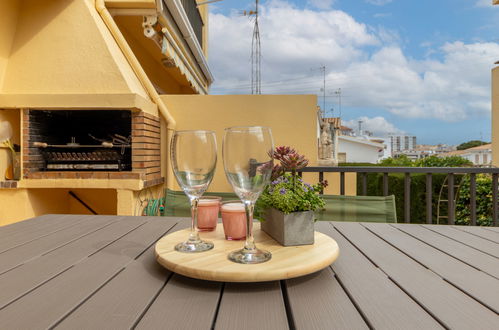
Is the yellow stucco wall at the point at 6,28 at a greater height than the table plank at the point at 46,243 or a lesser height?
greater

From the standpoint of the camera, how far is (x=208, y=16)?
9.45m

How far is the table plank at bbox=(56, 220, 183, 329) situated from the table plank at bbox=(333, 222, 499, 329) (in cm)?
41

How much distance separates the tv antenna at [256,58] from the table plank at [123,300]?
462 cm

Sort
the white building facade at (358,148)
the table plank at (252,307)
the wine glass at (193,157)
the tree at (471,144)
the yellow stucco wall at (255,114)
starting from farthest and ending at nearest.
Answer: the tree at (471,144), the white building facade at (358,148), the yellow stucco wall at (255,114), the wine glass at (193,157), the table plank at (252,307)

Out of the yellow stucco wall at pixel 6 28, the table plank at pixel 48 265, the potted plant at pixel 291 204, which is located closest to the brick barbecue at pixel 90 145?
the yellow stucco wall at pixel 6 28

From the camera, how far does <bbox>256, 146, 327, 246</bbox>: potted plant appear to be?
2.29 ft

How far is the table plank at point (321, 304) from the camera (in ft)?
1.39

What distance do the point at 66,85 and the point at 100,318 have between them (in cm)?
314

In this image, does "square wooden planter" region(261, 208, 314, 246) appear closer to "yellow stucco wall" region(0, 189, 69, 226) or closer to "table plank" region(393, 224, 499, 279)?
"table plank" region(393, 224, 499, 279)

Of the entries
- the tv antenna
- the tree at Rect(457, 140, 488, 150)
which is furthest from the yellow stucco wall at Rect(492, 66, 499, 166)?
the tree at Rect(457, 140, 488, 150)

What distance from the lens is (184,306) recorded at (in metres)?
0.48

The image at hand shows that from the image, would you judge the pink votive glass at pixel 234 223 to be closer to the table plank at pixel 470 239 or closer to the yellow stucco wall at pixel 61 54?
the table plank at pixel 470 239

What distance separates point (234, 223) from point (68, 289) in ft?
1.17

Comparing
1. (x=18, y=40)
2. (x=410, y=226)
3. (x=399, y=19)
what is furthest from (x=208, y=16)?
(x=399, y=19)
